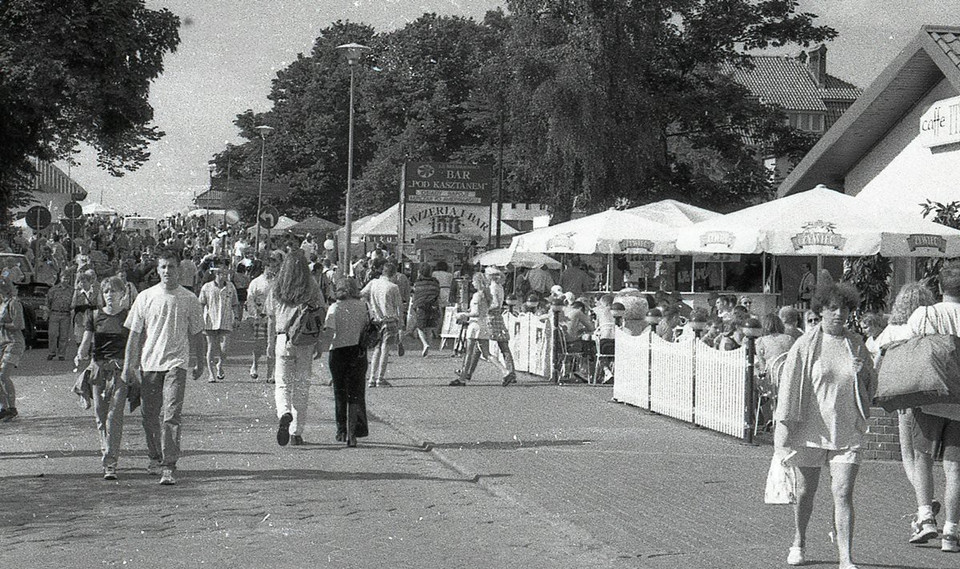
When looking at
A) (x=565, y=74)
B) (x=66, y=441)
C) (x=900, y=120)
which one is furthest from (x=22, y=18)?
(x=66, y=441)

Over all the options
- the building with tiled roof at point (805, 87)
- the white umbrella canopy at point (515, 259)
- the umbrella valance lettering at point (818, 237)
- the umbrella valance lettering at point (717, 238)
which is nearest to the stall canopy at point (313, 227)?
the white umbrella canopy at point (515, 259)

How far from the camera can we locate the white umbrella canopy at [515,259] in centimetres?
3303

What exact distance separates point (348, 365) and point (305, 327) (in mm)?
561

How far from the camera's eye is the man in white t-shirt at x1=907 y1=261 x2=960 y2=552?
8266mm

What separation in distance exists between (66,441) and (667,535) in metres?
6.48

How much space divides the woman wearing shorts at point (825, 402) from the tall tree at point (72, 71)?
2914 cm

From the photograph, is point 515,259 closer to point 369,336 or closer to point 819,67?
point 369,336

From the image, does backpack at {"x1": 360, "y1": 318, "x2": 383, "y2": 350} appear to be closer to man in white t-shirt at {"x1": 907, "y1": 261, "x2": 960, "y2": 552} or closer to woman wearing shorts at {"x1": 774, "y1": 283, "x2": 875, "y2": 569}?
man in white t-shirt at {"x1": 907, "y1": 261, "x2": 960, "y2": 552}

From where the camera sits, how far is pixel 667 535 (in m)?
8.46

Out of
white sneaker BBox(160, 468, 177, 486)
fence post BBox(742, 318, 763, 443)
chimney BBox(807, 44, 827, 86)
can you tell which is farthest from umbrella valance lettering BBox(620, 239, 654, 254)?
chimney BBox(807, 44, 827, 86)

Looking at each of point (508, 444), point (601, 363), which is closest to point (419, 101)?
point (601, 363)

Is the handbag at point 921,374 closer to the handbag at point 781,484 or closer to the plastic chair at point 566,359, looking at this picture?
the handbag at point 781,484

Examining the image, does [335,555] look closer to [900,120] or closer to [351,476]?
[351,476]

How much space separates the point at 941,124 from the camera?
66.0 ft
